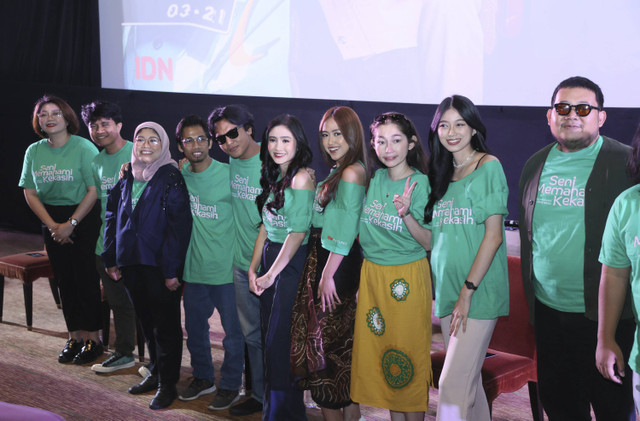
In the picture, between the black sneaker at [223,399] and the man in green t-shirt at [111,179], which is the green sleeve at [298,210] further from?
the man in green t-shirt at [111,179]

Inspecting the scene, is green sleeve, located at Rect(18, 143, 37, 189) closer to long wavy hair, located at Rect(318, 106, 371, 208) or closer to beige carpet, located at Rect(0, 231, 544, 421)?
beige carpet, located at Rect(0, 231, 544, 421)

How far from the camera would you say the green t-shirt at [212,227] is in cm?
328

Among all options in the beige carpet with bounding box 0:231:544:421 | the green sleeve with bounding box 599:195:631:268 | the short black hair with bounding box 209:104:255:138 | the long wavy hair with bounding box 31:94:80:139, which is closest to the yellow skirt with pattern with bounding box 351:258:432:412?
the beige carpet with bounding box 0:231:544:421

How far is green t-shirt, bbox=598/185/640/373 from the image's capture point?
1.83m

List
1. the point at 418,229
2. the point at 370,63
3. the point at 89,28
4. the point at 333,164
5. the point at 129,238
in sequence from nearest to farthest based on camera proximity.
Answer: the point at 418,229 < the point at 333,164 < the point at 129,238 < the point at 370,63 < the point at 89,28

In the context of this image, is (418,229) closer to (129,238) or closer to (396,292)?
(396,292)

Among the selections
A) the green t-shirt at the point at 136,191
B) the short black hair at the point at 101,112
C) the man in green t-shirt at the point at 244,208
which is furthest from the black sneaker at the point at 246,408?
the short black hair at the point at 101,112

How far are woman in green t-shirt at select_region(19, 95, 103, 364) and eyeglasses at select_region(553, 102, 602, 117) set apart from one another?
2.78 m

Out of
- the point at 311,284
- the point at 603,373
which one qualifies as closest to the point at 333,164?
the point at 311,284

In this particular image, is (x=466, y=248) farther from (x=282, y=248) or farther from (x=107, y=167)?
(x=107, y=167)

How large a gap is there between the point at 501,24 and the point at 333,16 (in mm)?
1328

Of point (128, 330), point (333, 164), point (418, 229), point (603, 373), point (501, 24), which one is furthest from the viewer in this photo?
point (501, 24)

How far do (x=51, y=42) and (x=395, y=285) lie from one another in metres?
6.42

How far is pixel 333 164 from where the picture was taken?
9.48ft
